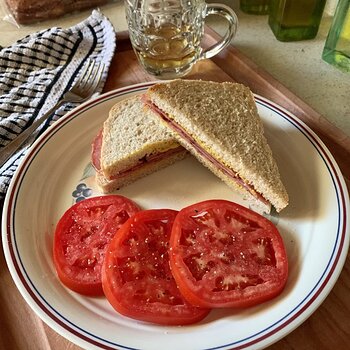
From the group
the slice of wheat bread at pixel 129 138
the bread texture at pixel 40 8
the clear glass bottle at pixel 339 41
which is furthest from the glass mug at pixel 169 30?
the bread texture at pixel 40 8

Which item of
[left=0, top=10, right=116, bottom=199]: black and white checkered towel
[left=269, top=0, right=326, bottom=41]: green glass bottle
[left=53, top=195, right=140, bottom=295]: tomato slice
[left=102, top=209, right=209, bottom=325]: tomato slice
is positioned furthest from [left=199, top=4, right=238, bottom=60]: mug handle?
[left=102, top=209, right=209, bottom=325]: tomato slice

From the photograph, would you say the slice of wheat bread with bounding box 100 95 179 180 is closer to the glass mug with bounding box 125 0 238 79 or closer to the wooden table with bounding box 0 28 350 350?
the glass mug with bounding box 125 0 238 79

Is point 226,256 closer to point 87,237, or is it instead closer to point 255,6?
point 87,237

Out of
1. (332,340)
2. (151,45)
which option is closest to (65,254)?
(332,340)

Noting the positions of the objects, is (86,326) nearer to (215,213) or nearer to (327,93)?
(215,213)

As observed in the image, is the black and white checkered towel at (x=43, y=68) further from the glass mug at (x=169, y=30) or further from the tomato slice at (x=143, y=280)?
the tomato slice at (x=143, y=280)

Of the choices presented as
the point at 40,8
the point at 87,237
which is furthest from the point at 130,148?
the point at 40,8
